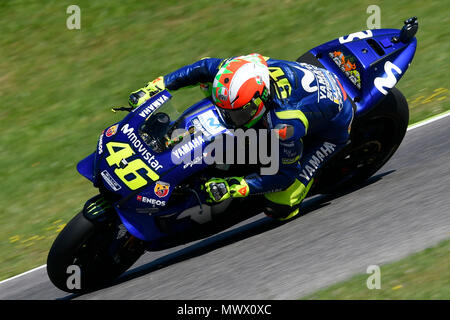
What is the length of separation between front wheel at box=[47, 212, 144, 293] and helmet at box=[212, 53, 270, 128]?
1316mm

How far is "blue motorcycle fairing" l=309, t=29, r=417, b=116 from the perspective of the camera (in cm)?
633

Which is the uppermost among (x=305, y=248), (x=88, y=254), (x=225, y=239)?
(x=88, y=254)

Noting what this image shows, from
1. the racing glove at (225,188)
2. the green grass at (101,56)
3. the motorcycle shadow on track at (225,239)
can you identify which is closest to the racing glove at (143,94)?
the racing glove at (225,188)

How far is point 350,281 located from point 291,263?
63cm

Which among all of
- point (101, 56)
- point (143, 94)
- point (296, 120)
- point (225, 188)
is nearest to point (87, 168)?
point (143, 94)

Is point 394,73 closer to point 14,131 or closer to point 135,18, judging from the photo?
point 14,131

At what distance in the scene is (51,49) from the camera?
39.0ft

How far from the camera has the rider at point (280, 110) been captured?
5.34 m

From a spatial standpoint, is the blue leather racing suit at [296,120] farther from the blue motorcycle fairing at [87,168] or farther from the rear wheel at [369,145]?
the blue motorcycle fairing at [87,168]

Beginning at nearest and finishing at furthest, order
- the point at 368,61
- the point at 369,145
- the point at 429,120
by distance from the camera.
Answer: the point at 368,61
the point at 369,145
the point at 429,120

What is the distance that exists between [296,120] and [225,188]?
0.83 metres

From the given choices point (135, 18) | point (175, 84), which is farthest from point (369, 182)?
point (135, 18)

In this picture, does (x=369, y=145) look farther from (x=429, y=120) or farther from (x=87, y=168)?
(x=87, y=168)

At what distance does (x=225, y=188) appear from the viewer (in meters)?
5.36
